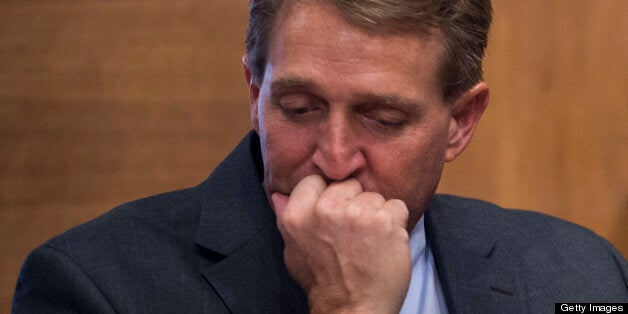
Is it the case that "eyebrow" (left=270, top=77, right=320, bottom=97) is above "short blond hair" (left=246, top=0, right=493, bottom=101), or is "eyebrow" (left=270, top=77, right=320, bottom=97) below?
below

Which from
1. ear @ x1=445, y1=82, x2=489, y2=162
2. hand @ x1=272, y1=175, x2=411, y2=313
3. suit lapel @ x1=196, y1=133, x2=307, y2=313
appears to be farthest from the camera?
ear @ x1=445, y1=82, x2=489, y2=162

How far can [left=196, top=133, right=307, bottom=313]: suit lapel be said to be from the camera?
1532 millimetres

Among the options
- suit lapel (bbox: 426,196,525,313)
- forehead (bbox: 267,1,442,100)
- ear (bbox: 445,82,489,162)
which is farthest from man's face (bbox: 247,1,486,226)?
suit lapel (bbox: 426,196,525,313)

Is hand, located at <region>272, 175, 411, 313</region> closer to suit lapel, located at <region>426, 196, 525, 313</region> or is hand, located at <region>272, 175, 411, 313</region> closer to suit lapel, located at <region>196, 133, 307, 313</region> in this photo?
suit lapel, located at <region>196, 133, 307, 313</region>

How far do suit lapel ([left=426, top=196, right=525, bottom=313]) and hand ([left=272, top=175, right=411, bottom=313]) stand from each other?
0.31 metres

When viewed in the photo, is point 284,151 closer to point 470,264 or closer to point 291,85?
point 291,85

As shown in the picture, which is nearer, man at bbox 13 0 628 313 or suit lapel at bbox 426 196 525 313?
man at bbox 13 0 628 313

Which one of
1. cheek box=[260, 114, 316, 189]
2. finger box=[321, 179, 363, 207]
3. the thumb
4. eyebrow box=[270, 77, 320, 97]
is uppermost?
eyebrow box=[270, 77, 320, 97]

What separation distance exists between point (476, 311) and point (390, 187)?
0.33m

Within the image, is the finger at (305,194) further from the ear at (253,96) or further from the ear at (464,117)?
the ear at (464,117)

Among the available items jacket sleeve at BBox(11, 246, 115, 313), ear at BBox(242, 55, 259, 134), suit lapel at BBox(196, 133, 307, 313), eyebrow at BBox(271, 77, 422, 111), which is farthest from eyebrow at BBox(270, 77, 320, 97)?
jacket sleeve at BBox(11, 246, 115, 313)

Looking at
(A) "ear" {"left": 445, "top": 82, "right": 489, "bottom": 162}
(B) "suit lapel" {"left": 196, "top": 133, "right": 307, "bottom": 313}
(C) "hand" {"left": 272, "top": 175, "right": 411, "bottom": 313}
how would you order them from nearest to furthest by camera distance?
(C) "hand" {"left": 272, "top": 175, "right": 411, "bottom": 313} < (B) "suit lapel" {"left": 196, "top": 133, "right": 307, "bottom": 313} < (A) "ear" {"left": 445, "top": 82, "right": 489, "bottom": 162}

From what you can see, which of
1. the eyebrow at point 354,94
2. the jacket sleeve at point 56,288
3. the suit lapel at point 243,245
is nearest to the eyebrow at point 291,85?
the eyebrow at point 354,94

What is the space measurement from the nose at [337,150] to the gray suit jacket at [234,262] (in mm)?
192
